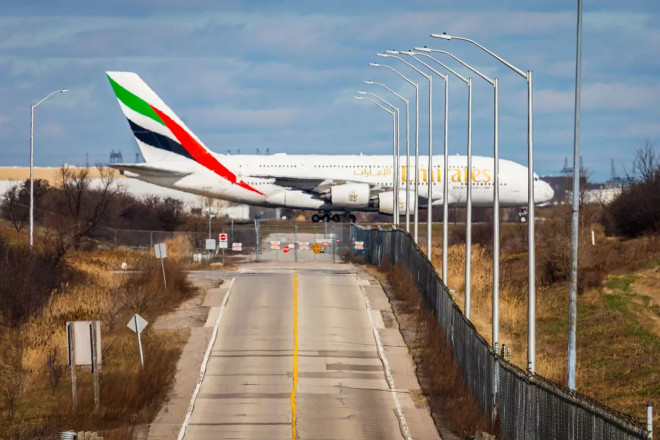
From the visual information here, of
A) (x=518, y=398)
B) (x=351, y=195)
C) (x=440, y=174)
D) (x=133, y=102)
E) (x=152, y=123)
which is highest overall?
(x=133, y=102)

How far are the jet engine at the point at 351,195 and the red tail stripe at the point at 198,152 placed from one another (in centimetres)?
575

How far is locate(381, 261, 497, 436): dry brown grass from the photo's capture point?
27.6m

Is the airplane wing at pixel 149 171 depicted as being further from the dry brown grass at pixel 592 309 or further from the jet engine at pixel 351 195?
the dry brown grass at pixel 592 309

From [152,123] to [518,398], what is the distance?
184 feet

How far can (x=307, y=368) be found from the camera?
112 ft

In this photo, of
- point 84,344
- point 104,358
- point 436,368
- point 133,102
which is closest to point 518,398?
point 84,344

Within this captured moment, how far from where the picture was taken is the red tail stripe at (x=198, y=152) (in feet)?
249

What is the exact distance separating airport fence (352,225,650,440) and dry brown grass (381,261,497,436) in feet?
0.94

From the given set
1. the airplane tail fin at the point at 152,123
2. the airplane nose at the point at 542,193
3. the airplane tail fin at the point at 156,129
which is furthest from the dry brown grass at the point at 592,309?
the airplane tail fin at the point at 152,123

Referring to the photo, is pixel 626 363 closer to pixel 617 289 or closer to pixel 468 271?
pixel 468 271

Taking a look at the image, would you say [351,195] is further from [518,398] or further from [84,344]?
[518,398]

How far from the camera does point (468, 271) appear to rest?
34.2 meters

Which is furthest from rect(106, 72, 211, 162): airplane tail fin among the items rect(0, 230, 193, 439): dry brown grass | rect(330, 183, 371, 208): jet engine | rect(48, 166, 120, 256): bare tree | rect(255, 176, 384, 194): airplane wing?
rect(0, 230, 193, 439): dry brown grass

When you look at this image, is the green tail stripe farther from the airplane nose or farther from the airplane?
the airplane nose
